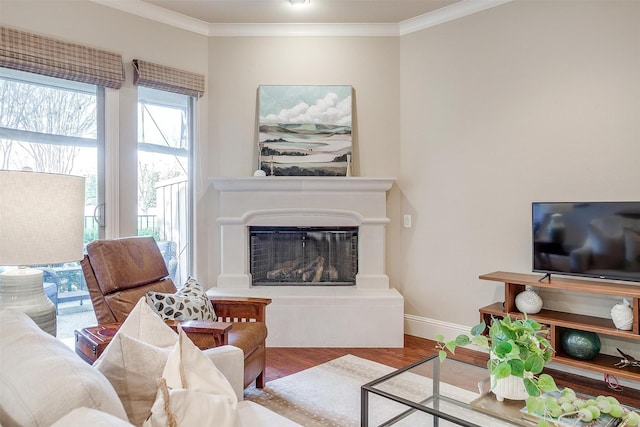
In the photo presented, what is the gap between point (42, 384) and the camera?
795 mm

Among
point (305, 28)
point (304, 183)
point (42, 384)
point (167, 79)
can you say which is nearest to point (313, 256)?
point (304, 183)

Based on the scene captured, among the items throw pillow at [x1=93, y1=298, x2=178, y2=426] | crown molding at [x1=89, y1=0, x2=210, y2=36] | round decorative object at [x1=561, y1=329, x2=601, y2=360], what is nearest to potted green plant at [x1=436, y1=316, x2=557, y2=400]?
throw pillow at [x1=93, y1=298, x2=178, y2=426]

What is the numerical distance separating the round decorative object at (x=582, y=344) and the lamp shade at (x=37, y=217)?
2.97 metres

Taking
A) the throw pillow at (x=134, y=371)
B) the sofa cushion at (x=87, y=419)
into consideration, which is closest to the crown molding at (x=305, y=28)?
the throw pillow at (x=134, y=371)

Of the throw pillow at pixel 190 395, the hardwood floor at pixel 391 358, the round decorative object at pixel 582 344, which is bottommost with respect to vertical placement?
the hardwood floor at pixel 391 358

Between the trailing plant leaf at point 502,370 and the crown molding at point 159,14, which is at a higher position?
the crown molding at point 159,14

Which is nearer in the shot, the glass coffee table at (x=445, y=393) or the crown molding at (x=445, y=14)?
the glass coffee table at (x=445, y=393)

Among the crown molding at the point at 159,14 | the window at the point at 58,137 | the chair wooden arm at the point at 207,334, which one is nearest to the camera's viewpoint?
the chair wooden arm at the point at 207,334

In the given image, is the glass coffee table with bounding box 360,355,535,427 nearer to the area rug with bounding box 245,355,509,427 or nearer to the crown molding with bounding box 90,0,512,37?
the area rug with bounding box 245,355,509,427

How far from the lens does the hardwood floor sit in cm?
273

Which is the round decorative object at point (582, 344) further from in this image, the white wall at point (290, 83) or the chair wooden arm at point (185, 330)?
the chair wooden arm at point (185, 330)

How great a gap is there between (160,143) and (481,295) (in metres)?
3.16

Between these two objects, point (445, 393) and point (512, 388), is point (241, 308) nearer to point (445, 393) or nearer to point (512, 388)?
point (445, 393)

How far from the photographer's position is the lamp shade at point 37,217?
59.7 inches
